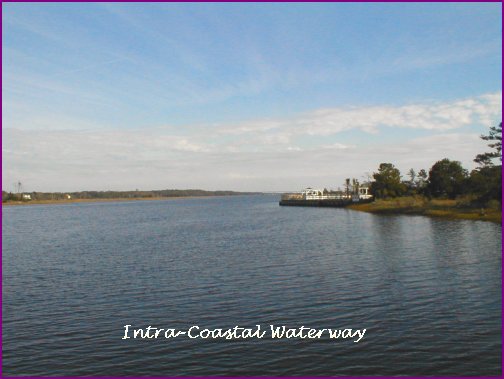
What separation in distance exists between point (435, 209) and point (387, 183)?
136 feet

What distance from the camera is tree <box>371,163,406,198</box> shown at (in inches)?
5423

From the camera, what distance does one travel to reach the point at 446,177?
12356 cm

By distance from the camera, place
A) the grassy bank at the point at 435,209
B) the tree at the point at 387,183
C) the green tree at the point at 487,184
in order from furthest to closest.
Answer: the tree at the point at 387,183, the green tree at the point at 487,184, the grassy bank at the point at 435,209

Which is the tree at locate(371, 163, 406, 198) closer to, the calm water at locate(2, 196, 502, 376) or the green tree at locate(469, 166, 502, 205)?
the green tree at locate(469, 166, 502, 205)

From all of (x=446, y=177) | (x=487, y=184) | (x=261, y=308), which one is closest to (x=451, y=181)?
(x=446, y=177)

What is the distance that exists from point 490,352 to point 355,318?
6222 mm

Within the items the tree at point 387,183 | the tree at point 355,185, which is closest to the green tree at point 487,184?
the tree at point 387,183

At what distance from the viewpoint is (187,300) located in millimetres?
26453

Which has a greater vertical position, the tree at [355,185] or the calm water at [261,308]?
the tree at [355,185]

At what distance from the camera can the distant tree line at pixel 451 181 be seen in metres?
82.5

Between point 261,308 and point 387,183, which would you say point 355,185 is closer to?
point 387,183

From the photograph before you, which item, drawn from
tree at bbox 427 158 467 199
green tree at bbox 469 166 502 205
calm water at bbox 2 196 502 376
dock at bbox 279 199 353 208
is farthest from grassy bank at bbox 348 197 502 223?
calm water at bbox 2 196 502 376

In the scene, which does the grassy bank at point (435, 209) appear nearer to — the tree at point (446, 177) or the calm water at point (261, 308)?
the tree at point (446, 177)

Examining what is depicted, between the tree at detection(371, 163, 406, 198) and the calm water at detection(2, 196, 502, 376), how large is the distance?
302 ft
